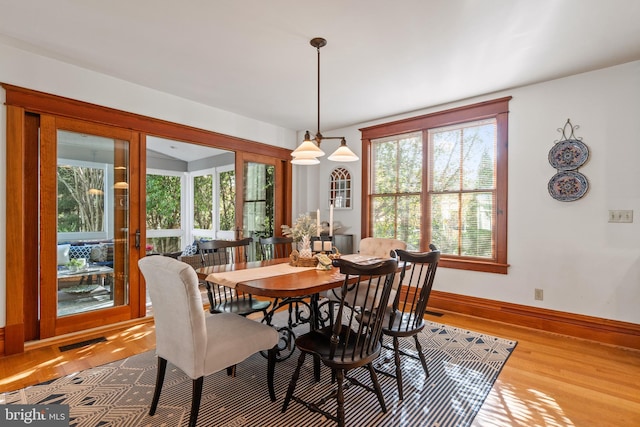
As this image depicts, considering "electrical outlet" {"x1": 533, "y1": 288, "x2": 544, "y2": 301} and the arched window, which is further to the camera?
the arched window

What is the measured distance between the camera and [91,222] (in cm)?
328

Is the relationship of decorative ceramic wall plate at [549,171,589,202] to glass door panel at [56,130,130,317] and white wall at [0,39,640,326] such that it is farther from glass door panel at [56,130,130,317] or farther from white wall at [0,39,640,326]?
glass door panel at [56,130,130,317]

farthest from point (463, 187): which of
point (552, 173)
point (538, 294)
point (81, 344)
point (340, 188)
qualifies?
point (81, 344)

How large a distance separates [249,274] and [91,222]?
2113mm

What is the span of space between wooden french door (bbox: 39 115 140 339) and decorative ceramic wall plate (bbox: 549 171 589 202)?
4.42 meters

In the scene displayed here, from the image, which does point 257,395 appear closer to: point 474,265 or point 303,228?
point 303,228

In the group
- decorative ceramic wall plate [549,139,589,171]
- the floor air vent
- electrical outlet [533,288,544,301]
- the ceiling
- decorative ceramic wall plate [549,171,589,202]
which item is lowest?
the floor air vent

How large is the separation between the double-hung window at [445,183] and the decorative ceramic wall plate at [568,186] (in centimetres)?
47

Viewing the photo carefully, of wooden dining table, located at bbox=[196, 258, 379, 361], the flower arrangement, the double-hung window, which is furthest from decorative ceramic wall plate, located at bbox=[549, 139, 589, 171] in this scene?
the flower arrangement

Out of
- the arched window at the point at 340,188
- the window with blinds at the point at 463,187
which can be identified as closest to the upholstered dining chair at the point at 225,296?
the arched window at the point at 340,188

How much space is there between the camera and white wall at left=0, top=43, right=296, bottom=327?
106 inches

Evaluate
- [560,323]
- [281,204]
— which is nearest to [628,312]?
[560,323]

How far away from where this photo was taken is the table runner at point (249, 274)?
2.04 m

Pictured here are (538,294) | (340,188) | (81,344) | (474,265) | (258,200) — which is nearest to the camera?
(81,344)
